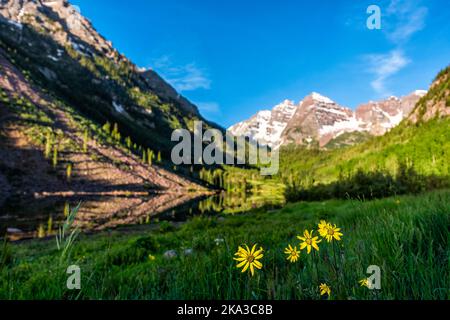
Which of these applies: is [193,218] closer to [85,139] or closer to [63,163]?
[63,163]

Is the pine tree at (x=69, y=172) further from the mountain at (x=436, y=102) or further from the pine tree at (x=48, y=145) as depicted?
the mountain at (x=436, y=102)

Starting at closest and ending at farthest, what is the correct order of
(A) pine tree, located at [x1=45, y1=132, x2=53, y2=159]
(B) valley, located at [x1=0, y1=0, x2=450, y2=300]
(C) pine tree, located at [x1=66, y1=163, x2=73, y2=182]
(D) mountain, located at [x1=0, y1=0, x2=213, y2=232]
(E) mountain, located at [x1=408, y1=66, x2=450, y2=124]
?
(B) valley, located at [x1=0, y1=0, x2=450, y2=300] → (D) mountain, located at [x1=0, y1=0, x2=213, y2=232] → (E) mountain, located at [x1=408, y1=66, x2=450, y2=124] → (C) pine tree, located at [x1=66, y1=163, x2=73, y2=182] → (A) pine tree, located at [x1=45, y1=132, x2=53, y2=159]

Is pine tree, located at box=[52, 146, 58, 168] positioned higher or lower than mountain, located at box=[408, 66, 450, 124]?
lower

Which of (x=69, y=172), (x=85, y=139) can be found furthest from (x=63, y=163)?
(x=85, y=139)

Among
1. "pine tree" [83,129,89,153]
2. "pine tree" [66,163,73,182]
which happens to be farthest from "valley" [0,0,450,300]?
"pine tree" [83,129,89,153]

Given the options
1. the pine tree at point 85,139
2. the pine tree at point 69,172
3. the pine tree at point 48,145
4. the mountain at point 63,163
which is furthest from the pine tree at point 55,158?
the pine tree at point 85,139

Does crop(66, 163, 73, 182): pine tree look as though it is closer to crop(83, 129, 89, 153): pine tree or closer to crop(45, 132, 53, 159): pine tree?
crop(45, 132, 53, 159): pine tree

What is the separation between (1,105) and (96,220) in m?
63.5

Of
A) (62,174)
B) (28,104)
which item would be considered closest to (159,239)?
(62,174)

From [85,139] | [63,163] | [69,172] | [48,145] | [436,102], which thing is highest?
[436,102]

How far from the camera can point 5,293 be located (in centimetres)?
223

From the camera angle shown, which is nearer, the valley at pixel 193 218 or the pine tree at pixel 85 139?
the valley at pixel 193 218

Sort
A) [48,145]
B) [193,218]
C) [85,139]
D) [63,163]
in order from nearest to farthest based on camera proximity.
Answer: [193,218] < [48,145] < [63,163] < [85,139]
